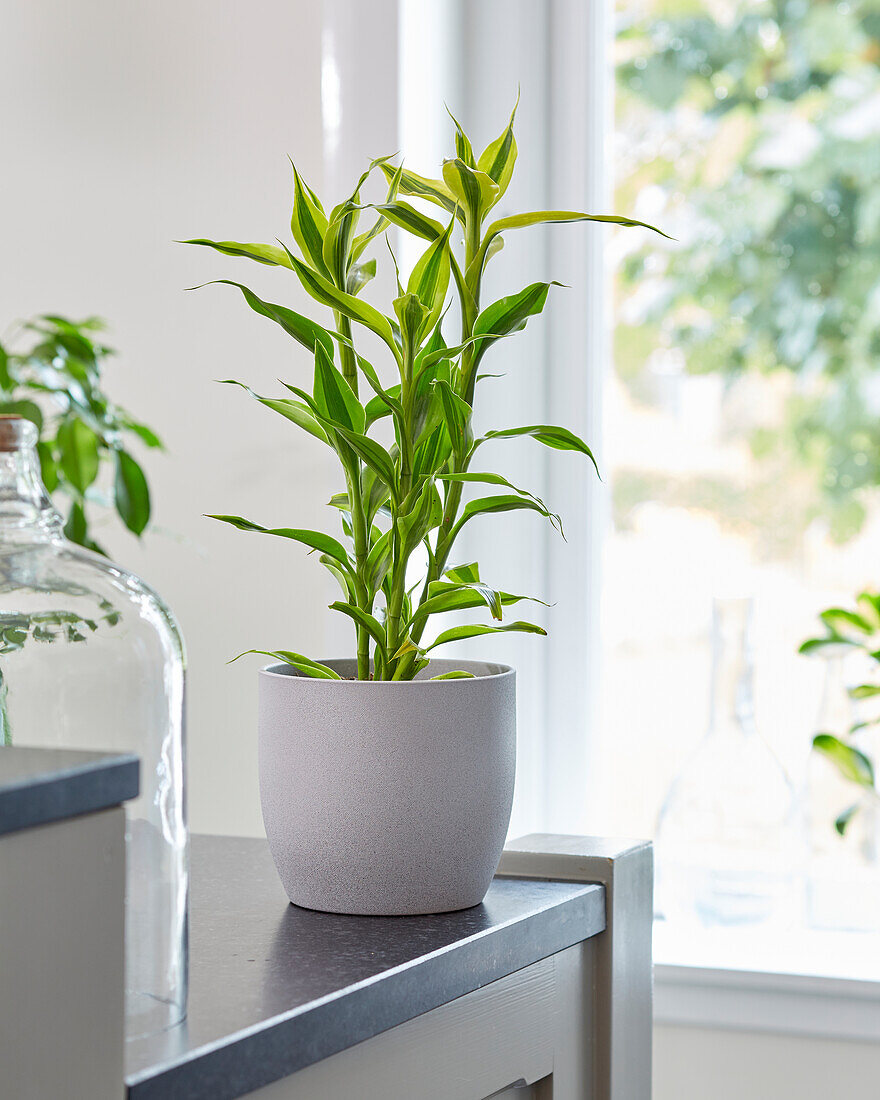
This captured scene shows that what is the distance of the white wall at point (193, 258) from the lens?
4.88ft

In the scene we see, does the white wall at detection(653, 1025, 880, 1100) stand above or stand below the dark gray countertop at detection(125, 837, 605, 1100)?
below

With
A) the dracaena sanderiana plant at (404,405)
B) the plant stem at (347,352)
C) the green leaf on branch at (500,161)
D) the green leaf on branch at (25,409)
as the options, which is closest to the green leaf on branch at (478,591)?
the dracaena sanderiana plant at (404,405)

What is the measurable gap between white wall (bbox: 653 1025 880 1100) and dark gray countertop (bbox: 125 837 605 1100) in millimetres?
690

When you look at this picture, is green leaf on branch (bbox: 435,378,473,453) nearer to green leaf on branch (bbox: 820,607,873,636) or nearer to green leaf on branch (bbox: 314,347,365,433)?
green leaf on branch (bbox: 314,347,365,433)

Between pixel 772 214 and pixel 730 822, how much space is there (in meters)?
0.68

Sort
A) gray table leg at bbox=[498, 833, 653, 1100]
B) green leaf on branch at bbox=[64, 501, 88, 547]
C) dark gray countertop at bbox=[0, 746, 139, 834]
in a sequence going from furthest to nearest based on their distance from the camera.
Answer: green leaf on branch at bbox=[64, 501, 88, 547]
gray table leg at bbox=[498, 833, 653, 1100]
dark gray countertop at bbox=[0, 746, 139, 834]

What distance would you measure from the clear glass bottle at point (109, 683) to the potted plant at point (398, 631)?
12cm

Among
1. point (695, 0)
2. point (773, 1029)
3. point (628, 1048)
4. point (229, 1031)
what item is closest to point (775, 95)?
point (695, 0)

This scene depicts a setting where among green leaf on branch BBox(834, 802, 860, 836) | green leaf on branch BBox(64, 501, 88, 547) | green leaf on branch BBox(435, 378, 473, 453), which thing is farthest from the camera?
green leaf on branch BBox(834, 802, 860, 836)

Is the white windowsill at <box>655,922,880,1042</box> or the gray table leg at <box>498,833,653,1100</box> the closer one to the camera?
the gray table leg at <box>498,833,653,1100</box>

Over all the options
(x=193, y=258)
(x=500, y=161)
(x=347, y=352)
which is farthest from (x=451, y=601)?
(x=193, y=258)

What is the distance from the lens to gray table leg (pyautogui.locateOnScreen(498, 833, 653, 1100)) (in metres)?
0.80

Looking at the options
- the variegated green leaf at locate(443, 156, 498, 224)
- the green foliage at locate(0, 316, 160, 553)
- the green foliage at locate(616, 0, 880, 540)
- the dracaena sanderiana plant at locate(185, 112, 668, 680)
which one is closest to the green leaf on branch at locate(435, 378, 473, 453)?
the dracaena sanderiana plant at locate(185, 112, 668, 680)

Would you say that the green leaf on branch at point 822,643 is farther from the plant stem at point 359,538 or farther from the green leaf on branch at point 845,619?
the plant stem at point 359,538
